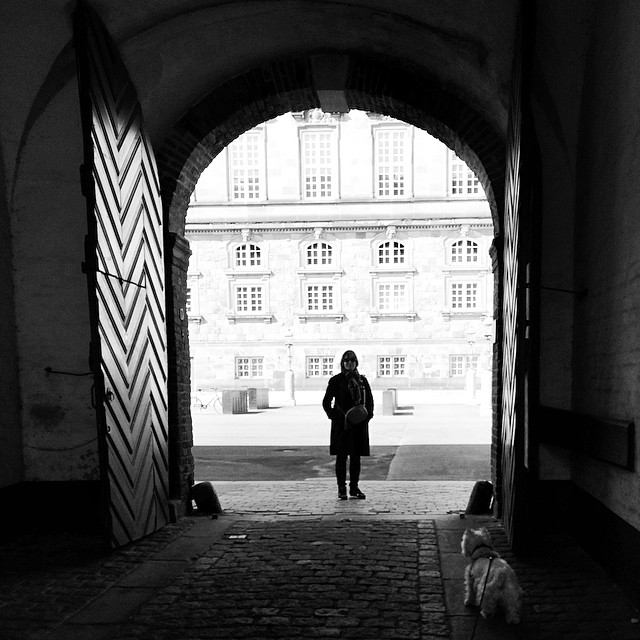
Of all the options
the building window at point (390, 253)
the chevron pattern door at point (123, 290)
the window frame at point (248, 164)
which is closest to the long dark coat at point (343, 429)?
the chevron pattern door at point (123, 290)

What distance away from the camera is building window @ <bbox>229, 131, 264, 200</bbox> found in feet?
107

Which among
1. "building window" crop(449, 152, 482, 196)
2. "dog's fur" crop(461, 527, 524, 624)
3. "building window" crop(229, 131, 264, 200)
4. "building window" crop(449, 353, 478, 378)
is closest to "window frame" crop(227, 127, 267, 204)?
"building window" crop(229, 131, 264, 200)

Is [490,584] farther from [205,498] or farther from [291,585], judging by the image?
[205,498]

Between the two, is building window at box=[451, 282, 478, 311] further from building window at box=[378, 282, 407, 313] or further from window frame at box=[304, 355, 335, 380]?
window frame at box=[304, 355, 335, 380]

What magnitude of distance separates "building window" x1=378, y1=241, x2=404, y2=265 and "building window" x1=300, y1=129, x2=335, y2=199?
11.9ft

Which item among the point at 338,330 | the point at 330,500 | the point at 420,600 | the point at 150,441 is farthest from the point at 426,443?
the point at 338,330

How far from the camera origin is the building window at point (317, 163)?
106ft

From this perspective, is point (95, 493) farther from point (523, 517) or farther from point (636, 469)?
point (636, 469)

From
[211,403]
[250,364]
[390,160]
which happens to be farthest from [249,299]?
[390,160]

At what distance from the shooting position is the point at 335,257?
1249 inches

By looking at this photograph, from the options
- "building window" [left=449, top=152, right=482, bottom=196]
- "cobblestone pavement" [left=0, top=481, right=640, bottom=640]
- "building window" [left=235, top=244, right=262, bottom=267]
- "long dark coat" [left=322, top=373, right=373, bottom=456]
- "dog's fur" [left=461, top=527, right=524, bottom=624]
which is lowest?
"cobblestone pavement" [left=0, top=481, right=640, bottom=640]

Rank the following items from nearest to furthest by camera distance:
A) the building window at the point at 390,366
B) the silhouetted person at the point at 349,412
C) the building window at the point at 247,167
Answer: the silhouetted person at the point at 349,412, the building window at the point at 390,366, the building window at the point at 247,167

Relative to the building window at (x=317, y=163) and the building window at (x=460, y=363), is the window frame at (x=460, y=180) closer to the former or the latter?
the building window at (x=317, y=163)

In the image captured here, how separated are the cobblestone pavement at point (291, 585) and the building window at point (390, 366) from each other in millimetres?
24850
